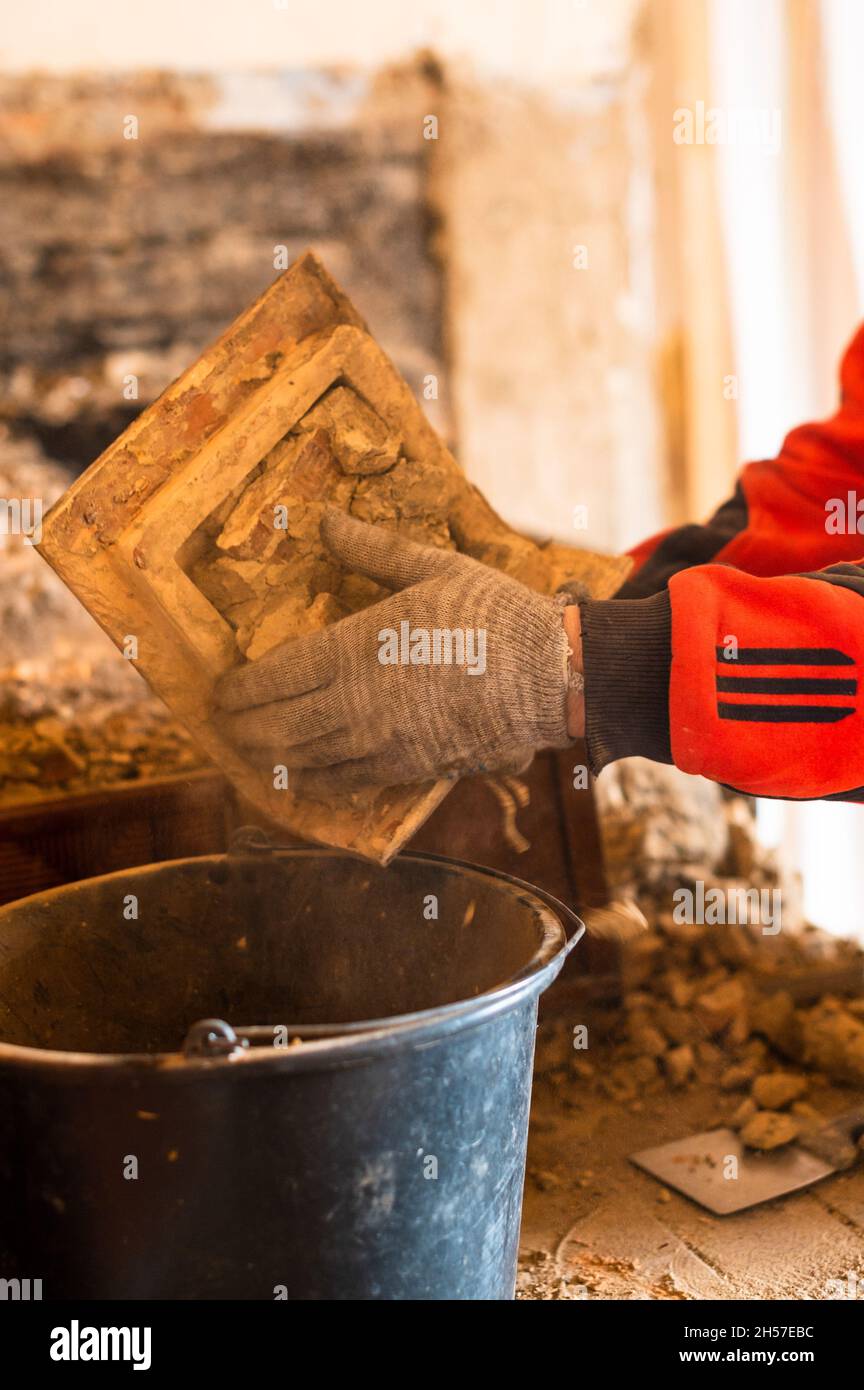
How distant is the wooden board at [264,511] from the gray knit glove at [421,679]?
0.10 meters

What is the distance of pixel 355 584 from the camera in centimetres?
165

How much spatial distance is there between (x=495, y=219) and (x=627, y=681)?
9.42 ft

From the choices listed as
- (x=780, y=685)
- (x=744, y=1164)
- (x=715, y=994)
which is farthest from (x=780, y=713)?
(x=715, y=994)

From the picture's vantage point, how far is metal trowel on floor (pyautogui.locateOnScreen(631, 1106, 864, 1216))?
6.33 ft

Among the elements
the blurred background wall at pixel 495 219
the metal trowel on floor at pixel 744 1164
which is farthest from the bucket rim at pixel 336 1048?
the blurred background wall at pixel 495 219

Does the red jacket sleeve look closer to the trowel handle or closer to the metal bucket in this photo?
the metal bucket

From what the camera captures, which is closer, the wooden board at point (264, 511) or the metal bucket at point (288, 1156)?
the metal bucket at point (288, 1156)

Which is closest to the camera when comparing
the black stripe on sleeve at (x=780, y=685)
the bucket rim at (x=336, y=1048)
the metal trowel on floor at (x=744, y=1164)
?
the bucket rim at (x=336, y=1048)

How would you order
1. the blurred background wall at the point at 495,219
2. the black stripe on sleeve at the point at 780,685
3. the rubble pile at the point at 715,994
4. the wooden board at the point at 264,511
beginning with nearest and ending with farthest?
the black stripe on sleeve at the point at 780,685
the wooden board at the point at 264,511
the rubble pile at the point at 715,994
the blurred background wall at the point at 495,219

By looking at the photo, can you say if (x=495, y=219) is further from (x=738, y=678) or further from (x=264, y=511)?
(x=738, y=678)

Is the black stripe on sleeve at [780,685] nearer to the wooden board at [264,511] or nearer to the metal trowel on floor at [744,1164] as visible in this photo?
the wooden board at [264,511]

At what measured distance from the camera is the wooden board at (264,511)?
1478 mm

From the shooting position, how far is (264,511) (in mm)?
1541

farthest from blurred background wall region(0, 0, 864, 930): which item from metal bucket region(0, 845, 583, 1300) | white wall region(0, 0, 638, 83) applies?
metal bucket region(0, 845, 583, 1300)
